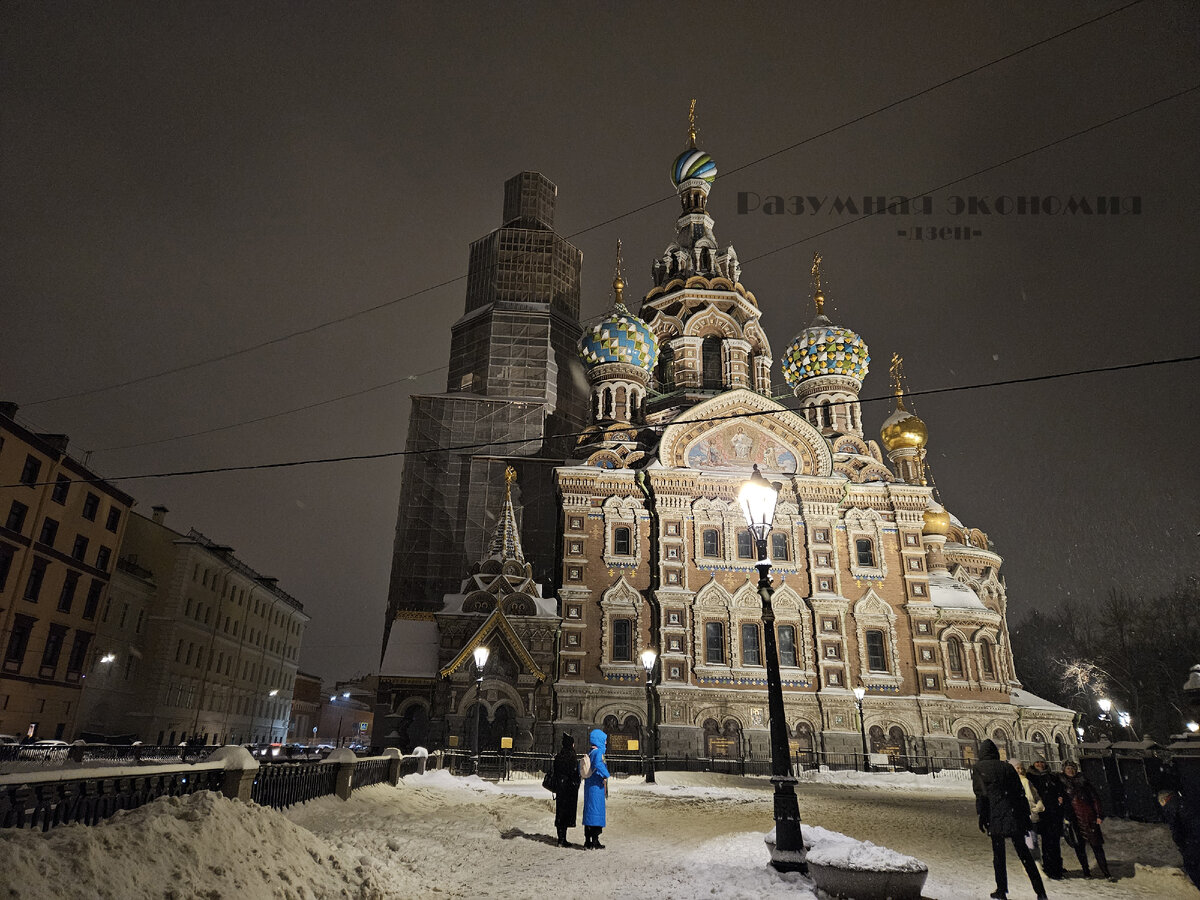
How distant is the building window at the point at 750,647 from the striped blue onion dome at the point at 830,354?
14.9 meters

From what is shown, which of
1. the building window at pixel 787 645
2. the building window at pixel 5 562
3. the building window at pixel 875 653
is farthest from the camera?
the building window at pixel 875 653

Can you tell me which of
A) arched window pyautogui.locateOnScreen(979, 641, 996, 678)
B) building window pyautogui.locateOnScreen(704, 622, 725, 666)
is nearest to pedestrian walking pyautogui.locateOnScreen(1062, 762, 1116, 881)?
building window pyautogui.locateOnScreen(704, 622, 725, 666)

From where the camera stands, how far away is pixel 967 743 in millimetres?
30078

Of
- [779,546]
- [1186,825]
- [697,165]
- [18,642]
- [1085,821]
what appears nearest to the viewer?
[1186,825]

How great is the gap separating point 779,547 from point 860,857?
86.1 ft

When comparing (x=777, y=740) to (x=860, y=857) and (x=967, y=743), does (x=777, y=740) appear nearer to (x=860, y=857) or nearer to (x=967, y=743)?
(x=860, y=857)

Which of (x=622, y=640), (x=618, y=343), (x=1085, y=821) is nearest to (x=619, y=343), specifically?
(x=618, y=343)

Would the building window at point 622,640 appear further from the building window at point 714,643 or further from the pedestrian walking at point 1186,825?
the pedestrian walking at point 1186,825

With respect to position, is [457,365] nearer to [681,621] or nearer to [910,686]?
[681,621]

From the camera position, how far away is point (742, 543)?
32.1 m

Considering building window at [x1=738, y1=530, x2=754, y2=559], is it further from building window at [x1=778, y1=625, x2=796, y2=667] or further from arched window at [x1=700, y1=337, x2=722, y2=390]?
arched window at [x1=700, y1=337, x2=722, y2=390]

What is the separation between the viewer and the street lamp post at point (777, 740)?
25.6 ft

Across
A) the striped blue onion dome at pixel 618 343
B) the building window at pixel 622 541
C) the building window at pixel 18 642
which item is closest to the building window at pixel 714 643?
the building window at pixel 622 541

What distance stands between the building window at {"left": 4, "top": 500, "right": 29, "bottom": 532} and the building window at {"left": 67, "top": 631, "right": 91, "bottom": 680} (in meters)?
5.87
